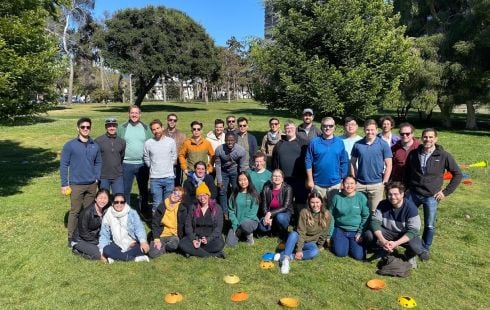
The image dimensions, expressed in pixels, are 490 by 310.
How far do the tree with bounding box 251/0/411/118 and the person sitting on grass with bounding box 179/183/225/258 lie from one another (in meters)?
8.47

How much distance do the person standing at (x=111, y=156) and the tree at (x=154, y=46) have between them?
3067 cm

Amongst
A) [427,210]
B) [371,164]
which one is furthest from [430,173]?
[371,164]

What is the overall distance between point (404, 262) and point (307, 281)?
1402 millimetres

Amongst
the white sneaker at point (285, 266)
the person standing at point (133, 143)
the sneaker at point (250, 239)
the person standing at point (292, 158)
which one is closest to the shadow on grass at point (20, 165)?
the person standing at point (133, 143)

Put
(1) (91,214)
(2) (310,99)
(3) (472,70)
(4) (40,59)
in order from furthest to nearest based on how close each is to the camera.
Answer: (3) (472,70)
(2) (310,99)
(4) (40,59)
(1) (91,214)

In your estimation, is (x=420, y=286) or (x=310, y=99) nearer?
(x=420, y=286)

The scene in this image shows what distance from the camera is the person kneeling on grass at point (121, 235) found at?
598 centimetres

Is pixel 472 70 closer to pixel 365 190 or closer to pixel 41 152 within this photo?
pixel 365 190

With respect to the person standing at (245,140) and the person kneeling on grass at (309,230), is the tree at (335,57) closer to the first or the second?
the person standing at (245,140)

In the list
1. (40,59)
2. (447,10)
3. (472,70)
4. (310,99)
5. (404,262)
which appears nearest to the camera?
(404,262)

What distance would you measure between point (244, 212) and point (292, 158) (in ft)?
3.90

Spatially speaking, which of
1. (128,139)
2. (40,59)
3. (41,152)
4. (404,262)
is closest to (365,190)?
(404,262)

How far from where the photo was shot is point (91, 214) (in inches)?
241

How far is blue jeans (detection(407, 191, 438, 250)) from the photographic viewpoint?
5.91 meters
